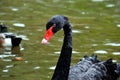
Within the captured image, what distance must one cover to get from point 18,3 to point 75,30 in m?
4.36

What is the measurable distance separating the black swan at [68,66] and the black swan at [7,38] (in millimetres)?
2929

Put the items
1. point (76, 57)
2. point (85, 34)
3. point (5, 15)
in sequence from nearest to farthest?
point (76, 57)
point (85, 34)
point (5, 15)

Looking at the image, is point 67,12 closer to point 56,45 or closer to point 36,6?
point 36,6

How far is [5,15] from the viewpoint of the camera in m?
13.7

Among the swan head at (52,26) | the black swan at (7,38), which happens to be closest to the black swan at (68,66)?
the swan head at (52,26)

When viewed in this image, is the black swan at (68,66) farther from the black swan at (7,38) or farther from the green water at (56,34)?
the black swan at (7,38)

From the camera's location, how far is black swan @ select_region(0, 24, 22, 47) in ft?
34.9

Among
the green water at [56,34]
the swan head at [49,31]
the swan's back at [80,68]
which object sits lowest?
the green water at [56,34]

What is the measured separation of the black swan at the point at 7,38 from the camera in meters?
10.6

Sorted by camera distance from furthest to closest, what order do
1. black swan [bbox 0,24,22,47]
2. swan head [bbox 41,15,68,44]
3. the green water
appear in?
black swan [bbox 0,24,22,47], the green water, swan head [bbox 41,15,68,44]

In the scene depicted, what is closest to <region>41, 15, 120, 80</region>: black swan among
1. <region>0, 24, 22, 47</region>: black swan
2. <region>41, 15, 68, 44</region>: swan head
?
<region>41, 15, 68, 44</region>: swan head

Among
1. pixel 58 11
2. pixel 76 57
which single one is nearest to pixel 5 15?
pixel 58 11

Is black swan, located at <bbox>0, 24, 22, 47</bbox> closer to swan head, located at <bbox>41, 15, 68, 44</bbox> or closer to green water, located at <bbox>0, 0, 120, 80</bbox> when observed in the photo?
green water, located at <bbox>0, 0, 120, 80</bbox>

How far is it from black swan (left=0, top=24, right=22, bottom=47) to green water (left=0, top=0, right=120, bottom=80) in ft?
0.79
